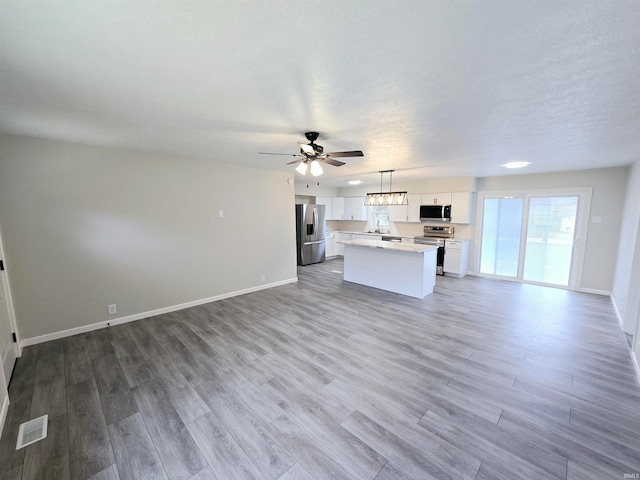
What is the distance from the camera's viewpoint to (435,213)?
6492 millimetres

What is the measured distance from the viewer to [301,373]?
2553mm

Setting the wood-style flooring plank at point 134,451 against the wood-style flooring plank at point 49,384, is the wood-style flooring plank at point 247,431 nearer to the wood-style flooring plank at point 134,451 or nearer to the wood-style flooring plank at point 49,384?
the wood-style flooring plank at point 134,451

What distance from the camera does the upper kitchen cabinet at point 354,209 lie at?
8359mm

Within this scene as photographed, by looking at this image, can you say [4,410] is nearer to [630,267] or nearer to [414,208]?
[630,267]

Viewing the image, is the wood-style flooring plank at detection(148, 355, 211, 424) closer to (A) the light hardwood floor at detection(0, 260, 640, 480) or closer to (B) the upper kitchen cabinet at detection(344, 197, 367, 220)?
(A) the light hardwood floor at detection(0, 260, 640, 480)

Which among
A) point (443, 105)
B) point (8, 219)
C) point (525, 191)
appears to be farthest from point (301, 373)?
point (525, 191)

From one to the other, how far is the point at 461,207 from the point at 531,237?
60.7 inches

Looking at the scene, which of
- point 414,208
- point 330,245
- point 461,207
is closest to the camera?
point 461,207

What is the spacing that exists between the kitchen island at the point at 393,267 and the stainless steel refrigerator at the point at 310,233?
1964 millimetres

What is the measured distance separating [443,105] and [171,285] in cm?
437

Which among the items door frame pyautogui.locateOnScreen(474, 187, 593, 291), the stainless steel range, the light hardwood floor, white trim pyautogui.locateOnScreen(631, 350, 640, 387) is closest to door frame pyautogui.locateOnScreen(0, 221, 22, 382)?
the light hardwood floor

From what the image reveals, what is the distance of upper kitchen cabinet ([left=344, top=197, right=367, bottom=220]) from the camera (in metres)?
8.36

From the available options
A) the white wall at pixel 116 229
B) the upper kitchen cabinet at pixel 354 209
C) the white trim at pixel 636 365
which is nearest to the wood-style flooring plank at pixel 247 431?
the white wall at pixel 116 229

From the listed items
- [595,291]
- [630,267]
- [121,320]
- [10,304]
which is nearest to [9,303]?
[10,304]
